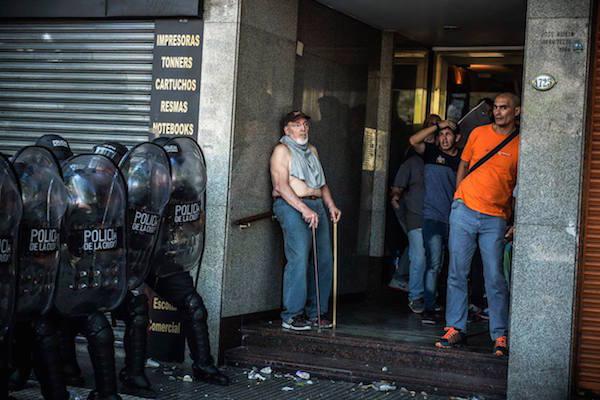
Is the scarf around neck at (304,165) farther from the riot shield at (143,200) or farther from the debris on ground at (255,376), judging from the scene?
the riot shield at (143,200)

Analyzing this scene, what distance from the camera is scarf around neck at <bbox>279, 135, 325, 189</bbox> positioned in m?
8.94

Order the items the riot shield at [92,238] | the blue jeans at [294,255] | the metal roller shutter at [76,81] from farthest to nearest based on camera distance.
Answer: the metal roller shutter at [76,81] → the blue jeans at [294,255] → the riot shield at [92,238]

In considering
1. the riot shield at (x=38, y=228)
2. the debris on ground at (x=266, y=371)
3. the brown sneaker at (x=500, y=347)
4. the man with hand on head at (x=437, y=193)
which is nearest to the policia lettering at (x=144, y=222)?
the riot shield at (x=38, y=228)

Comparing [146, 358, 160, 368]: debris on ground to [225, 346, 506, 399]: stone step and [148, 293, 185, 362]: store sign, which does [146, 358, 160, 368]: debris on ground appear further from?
[225, 346, 506, 399]: stone step

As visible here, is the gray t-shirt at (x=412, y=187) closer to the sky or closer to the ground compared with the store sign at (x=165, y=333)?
closer to the sky

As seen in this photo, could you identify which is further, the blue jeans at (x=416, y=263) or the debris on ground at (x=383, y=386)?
the blue jeans at (x=416, y=263)

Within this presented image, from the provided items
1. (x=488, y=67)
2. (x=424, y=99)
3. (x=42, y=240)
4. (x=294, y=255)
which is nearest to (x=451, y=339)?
(x=294, y=255)

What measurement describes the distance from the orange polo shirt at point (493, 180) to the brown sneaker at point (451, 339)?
1008 mm

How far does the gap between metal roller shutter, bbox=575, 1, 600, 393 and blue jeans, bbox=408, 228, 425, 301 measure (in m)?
3.01

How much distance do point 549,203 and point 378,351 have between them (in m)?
1.91

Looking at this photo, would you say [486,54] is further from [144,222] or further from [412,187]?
[144,222]

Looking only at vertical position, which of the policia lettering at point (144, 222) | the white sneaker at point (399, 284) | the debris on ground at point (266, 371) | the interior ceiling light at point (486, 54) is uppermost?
the interior ceiling light at point (486, 54)

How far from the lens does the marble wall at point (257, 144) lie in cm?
851

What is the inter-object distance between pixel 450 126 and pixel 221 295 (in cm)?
285
